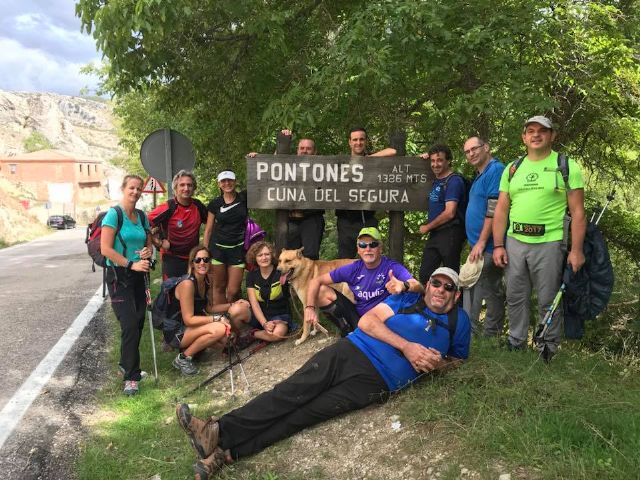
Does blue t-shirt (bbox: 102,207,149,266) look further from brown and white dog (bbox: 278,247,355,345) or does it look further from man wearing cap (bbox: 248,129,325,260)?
man wearing cap (bbox: 248,129,325,260)

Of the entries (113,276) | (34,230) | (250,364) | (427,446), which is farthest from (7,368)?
(34,230)

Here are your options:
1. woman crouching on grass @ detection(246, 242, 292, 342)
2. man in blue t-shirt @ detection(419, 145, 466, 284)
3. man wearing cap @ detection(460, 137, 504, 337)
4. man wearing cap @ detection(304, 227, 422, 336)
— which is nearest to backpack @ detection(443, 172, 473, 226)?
man in blue t-shirt @ detection(419, 145, 466, 284)

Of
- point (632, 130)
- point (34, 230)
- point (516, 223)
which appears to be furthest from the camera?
point (34, 230)

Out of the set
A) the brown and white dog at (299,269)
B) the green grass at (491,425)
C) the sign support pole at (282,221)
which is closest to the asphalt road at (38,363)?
the green grass at (491,425)

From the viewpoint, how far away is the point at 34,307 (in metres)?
7.88

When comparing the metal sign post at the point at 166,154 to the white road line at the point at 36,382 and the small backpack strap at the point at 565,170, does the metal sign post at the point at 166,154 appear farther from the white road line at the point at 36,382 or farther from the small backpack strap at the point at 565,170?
the small backpack strap at the point at 565,170

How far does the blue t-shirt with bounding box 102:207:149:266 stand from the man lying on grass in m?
1.89

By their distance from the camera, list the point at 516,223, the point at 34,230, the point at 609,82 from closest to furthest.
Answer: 1. the point at 516,223
2. the point at 609,82
3. the point at 34,230

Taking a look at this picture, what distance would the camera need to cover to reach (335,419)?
3477mm

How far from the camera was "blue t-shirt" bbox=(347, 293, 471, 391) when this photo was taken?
3.31 m

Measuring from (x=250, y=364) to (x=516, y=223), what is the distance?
286 centimetres

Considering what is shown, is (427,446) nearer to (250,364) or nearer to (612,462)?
(612,462)

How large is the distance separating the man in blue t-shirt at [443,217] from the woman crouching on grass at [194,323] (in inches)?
83.3

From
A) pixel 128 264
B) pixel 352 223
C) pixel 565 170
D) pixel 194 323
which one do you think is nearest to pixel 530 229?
pixel 565 170
